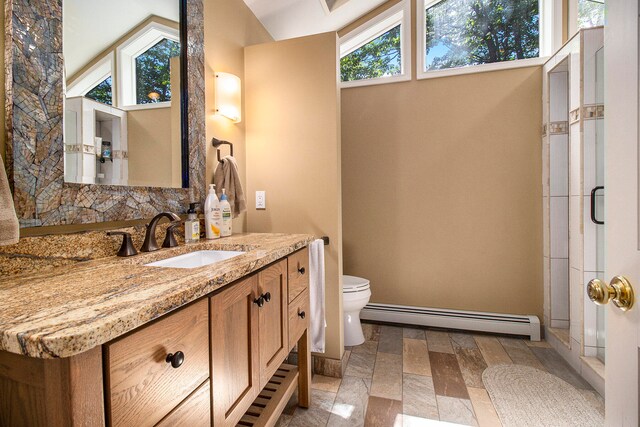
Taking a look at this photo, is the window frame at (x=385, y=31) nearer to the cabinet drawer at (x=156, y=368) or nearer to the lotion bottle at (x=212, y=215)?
the lotion bottle at (x=212, y=215)

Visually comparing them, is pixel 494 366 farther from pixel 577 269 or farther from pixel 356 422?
pixel 356 422

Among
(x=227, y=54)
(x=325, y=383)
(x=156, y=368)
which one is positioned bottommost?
(x=325, y=383)

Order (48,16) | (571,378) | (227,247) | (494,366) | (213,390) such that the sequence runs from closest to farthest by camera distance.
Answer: (213,390) < (48,16) < (227,247) < (571,378) < (494,366)

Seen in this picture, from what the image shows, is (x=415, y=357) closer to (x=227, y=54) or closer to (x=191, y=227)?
(x=191, y=227)

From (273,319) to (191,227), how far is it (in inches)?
24.2

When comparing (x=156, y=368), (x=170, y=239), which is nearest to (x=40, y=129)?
(x=170, y=239)

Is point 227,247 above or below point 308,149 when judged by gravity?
below

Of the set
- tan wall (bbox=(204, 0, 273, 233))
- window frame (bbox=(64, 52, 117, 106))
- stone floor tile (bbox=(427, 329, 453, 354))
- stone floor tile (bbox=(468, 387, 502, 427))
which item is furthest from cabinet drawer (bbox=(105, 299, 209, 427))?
stone floor tile (bbox=(427, 329, 453, 354))

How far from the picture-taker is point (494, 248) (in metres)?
2.60

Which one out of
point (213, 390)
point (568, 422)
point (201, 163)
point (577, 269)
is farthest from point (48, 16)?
point (577, 269)

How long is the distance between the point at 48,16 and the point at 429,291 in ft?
9.33

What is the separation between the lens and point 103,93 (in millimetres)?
1192

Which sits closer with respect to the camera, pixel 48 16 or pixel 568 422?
pixel 48 16

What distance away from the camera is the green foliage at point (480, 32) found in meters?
2.58
